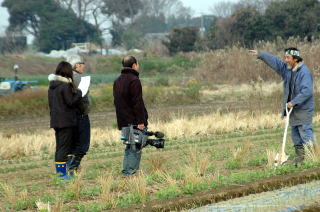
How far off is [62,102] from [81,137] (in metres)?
0.72

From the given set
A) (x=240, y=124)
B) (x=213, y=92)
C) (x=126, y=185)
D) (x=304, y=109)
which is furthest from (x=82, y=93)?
(x=213, y=92)

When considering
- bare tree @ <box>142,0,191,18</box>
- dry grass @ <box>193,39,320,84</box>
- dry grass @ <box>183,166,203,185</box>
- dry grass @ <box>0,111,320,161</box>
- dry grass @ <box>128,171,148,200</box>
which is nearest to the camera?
dry grass @ <box>128,171,148,200</box>

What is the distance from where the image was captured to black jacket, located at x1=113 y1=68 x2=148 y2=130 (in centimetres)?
988

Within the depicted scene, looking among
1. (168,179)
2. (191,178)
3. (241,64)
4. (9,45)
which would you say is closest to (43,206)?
(168,179)

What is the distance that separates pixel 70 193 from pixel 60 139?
1.57 m

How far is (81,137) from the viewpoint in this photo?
10.3 metres

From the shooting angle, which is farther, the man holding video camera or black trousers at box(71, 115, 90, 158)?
black trousers at box(71, 115, 90, 158)

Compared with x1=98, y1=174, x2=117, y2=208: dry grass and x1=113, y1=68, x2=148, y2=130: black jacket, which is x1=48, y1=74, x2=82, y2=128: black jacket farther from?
x1=98, y1=174, x2=117, y2=208: dry grass

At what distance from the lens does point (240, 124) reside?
17453 millimetres

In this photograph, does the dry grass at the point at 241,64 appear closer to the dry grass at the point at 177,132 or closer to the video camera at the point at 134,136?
the dry grass at the point at 177,132

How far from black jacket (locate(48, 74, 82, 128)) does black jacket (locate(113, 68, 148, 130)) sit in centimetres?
59

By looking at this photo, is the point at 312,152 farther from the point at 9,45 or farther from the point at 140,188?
the point at 9,45

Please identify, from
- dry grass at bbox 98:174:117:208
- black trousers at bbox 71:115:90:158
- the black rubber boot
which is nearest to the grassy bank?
dry grass at bbox 98:174:117:208

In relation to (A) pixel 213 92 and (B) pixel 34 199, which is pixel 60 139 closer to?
(B) pixel 34 199
